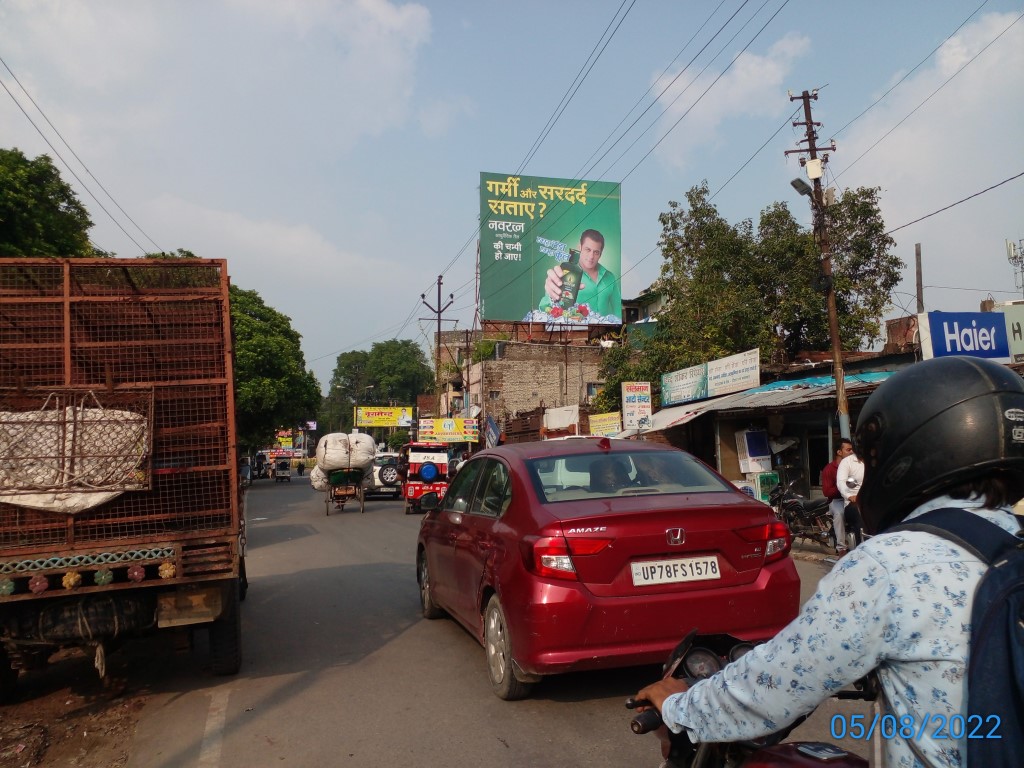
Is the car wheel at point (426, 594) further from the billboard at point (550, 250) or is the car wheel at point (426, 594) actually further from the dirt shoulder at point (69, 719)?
the billboard at point (550, 250)

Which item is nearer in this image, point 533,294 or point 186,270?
point 186,270

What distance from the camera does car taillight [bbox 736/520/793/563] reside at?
15.4 ft

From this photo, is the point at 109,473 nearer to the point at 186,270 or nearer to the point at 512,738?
the point at 186,270

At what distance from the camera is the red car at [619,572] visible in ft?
14.5

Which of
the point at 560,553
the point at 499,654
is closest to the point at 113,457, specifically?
the point at 499,654

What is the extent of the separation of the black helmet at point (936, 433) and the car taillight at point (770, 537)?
9.99 feet

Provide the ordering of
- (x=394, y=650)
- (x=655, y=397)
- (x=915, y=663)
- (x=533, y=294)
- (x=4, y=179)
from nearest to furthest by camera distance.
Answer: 1. (x=915, y=663)
2. (x=394, y=650)
3. (x=4, y=179)
4. (x=655, y=397)
5. (x=533, y=294)

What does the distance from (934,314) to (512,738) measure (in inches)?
488

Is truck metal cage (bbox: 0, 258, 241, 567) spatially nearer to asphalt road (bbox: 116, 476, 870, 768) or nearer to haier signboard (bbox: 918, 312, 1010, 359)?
asphalt road (bbox: 116, 476, 870, 768)

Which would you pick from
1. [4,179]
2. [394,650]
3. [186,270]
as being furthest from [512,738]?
[4,179]

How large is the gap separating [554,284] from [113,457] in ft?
110

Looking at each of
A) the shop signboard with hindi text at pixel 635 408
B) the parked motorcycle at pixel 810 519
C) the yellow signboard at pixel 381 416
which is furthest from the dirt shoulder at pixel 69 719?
the yellow signboard at pixel 381 416

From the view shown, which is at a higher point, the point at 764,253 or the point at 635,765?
the point at 764,253

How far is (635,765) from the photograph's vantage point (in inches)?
155
